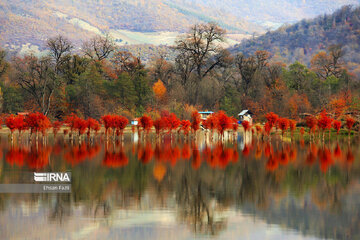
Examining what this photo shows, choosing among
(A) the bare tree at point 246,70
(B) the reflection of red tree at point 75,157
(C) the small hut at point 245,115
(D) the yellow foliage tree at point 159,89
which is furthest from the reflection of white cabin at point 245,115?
(B) the reflection of red tree at point 75,157

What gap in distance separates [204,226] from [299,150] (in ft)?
80.4

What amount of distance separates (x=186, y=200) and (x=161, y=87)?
2684 inches

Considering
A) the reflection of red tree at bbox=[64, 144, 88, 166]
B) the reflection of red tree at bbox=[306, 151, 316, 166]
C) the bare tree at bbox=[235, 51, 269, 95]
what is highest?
the bare tree at bbox=[235, 51, 269, 95]

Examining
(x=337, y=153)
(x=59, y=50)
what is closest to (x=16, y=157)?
(x=337, y=153)

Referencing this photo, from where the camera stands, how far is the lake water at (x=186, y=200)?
14.2m

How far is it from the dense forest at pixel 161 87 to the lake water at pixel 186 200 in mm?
39226

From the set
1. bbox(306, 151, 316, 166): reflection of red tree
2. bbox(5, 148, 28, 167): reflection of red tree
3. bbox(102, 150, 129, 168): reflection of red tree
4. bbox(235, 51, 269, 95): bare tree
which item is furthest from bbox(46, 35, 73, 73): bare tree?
bbox(306, 151, 316, 166): reflection of red tree

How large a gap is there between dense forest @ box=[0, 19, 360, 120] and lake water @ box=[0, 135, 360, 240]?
39226 millimetres

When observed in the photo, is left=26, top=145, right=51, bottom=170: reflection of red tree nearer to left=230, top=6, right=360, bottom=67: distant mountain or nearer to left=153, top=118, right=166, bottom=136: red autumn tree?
left=153, top=118, right=166, bottom=136: red autumn tree

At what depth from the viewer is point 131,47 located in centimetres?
19938

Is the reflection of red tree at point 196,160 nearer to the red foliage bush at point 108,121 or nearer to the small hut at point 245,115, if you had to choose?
the red foliage bush at point 108,121

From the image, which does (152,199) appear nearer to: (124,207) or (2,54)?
(124,207)

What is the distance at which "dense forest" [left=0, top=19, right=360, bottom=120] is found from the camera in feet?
247

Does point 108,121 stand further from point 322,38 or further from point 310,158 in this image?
point 322,38
